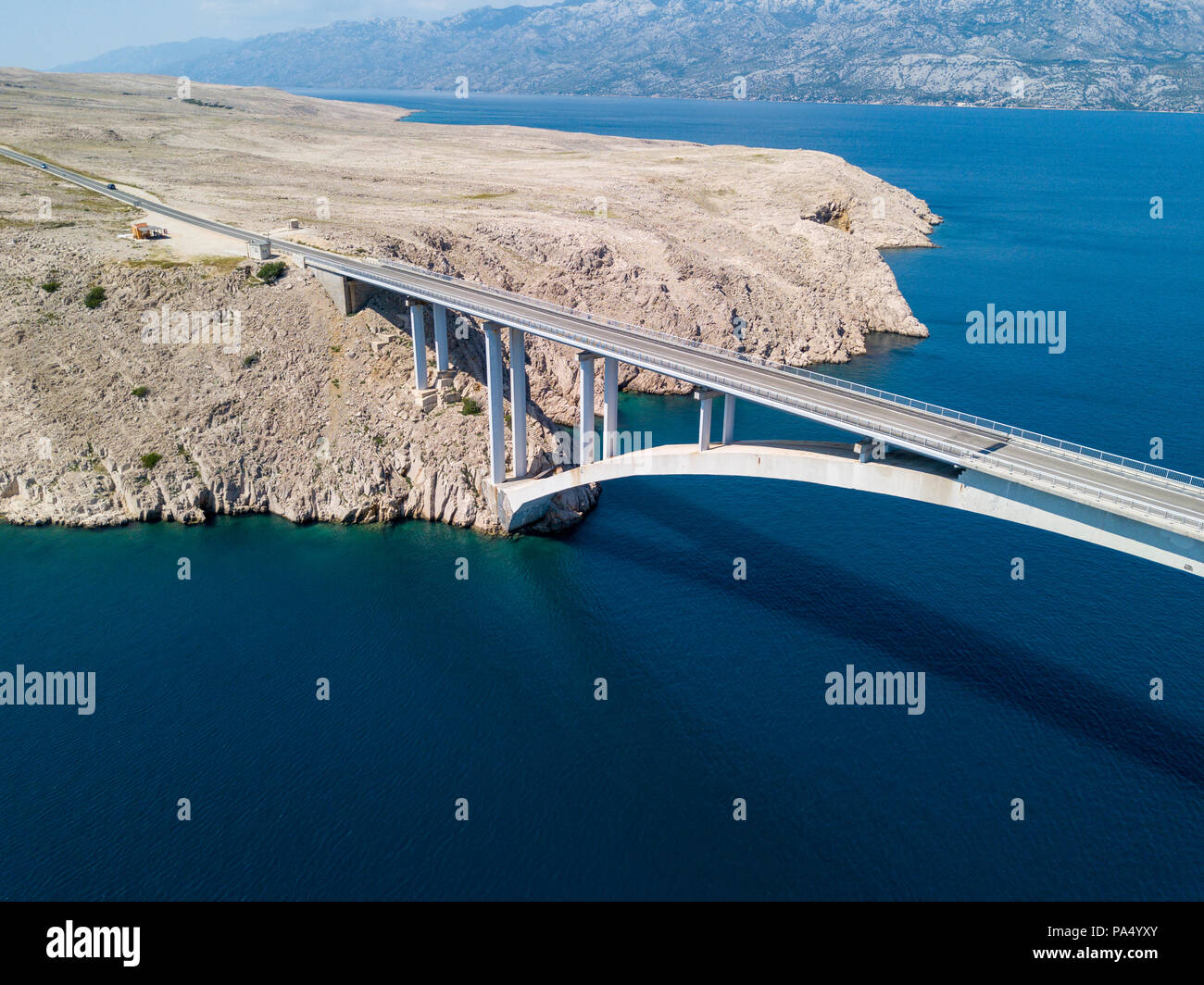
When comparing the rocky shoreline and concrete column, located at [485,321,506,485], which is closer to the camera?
concrete column, located at [485,321,506,485]

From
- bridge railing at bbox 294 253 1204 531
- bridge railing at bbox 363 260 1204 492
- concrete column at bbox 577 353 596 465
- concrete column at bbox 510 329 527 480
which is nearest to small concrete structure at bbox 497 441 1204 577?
bridge railing at bbox 294 253 1204 531

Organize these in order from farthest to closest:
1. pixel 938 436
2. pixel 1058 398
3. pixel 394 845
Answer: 1. pixel 1058 398
2. pixel 938 436
3. pixel 394 845

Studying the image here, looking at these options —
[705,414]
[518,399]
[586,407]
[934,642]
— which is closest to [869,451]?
[705,414]

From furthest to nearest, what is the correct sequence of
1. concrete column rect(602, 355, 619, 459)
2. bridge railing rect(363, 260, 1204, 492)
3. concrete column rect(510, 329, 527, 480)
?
1. concrete column rect(510, 329, 527, 480)
2. concrete column rect(602, 355, 619, 459)
3. bridge railing rect(363, 260, 1204, 492)

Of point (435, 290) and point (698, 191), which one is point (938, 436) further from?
point (698, 191)

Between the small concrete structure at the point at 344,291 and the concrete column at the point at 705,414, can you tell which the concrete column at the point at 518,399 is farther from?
the small concrete structure at the point at 344,291

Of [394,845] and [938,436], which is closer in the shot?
[394,845]

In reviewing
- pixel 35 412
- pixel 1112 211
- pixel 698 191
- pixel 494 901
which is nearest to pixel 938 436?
pixel 494 901

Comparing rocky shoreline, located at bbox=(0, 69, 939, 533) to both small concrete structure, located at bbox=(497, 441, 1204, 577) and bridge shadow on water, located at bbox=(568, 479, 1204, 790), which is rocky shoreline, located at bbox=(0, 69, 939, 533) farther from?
small concrete structure, located at bbox=(497, 441, 1204, 577)
